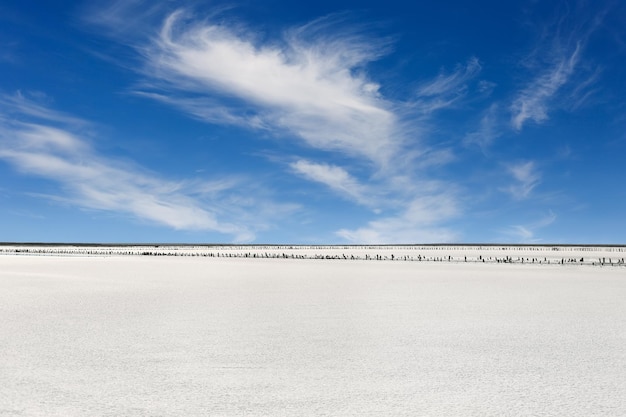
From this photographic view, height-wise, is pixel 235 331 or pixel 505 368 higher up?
pixel 235 331

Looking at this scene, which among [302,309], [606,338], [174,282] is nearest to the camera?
[606,338]

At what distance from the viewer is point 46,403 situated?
5617mm

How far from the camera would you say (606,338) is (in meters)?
9.21

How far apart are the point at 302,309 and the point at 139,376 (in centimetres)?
635

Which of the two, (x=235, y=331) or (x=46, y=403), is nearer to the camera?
(x=46, y=403)

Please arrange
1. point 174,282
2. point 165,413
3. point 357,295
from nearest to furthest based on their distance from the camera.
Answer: point 165,413, point 357,295, point 174,282

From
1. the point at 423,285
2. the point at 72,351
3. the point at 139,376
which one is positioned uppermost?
the point at 423,285

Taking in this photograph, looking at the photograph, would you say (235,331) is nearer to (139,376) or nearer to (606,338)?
(139,376)

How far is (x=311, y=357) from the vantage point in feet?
25.2

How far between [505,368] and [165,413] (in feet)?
14.0

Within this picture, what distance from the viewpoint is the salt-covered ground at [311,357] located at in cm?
563

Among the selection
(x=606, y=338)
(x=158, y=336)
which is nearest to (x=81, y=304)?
(x=158, y=336)

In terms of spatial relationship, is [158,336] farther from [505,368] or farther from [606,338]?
[606,338]

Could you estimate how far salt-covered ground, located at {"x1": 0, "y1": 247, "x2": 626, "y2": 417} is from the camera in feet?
18.5
